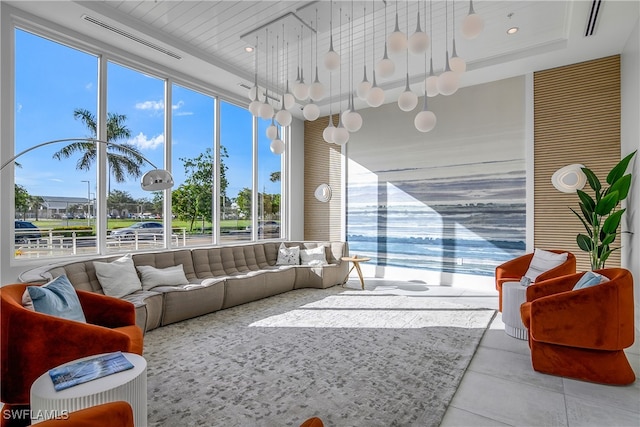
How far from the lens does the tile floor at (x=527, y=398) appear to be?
80.5 inches

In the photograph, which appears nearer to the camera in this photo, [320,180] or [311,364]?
[311,364]

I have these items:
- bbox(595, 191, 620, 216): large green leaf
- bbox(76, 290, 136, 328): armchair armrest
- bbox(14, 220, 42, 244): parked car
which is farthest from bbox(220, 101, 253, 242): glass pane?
bbox(595, 191, 620, 216): large green leaf

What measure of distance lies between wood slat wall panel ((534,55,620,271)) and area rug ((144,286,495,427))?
1931 millimetres

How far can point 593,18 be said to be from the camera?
3746 mm

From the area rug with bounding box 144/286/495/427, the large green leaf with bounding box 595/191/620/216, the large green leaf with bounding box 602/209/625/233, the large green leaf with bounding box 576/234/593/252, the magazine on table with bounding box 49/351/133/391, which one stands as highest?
the large green leaf with bounding box 595/191/620/216

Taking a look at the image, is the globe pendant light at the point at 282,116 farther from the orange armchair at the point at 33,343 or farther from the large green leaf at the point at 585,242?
the large green leaf at the point at 585,242

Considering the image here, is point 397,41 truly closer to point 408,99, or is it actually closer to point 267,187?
point 408,99

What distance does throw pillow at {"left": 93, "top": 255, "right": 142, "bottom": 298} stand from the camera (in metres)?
3.62

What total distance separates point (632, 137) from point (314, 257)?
478cm

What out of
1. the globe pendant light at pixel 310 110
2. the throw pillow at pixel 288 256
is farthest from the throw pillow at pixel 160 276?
the globe pendant light at pixel 310 110

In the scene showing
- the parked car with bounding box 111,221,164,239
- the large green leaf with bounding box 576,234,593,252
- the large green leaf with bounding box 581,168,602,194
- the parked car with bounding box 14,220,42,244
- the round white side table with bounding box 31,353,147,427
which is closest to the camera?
the round white side table with bounding box 31,353,147,427

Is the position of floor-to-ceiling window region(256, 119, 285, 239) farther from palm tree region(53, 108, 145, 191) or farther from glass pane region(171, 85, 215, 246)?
palm tree region(53, 108, 145, 191)

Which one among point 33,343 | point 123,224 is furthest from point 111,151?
point 33,343

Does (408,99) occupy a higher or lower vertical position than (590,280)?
higher
